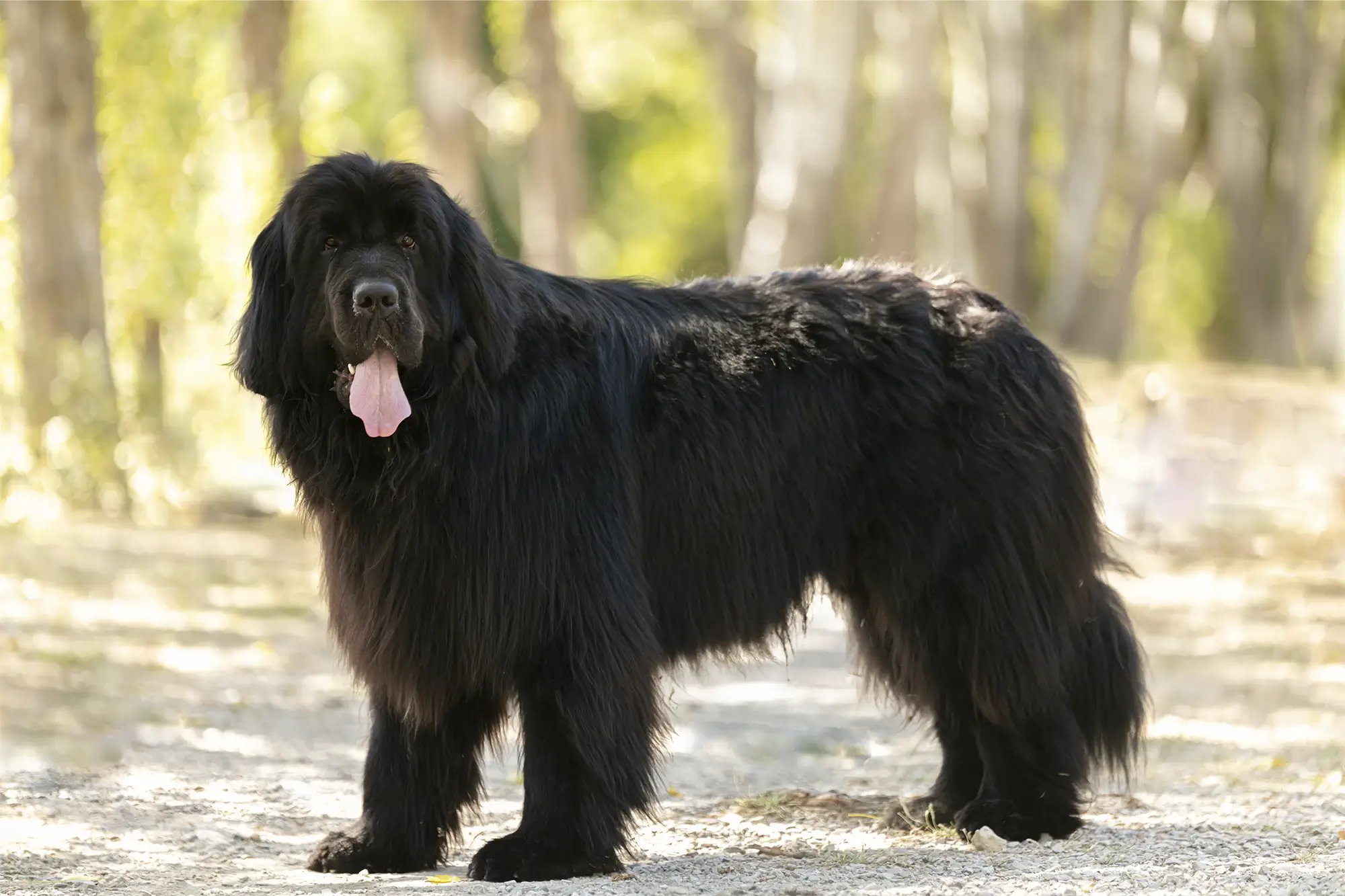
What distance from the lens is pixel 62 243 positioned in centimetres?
1438

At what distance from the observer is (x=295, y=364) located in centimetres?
520

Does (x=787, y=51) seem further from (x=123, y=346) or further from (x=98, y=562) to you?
(x=98, y=562)

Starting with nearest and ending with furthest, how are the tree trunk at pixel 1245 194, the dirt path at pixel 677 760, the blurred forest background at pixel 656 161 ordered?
the dirt path at pixel 677 760, the blurred forest background at pixel 656 161, the tree trunk at pixel 1245 194

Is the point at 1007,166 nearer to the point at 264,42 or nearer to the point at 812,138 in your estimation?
the point at 812,138

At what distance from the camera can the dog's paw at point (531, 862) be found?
203 inches

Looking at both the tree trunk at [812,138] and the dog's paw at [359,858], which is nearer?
the dog's paw at [359,858]

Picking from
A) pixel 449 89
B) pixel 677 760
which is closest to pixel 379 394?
pixel 677 760

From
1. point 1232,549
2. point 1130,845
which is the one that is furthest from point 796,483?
point 1232,549

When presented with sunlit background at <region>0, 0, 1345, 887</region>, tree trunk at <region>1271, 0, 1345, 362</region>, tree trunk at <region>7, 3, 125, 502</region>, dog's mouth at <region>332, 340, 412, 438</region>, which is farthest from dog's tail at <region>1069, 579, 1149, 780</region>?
tree trunk at <region>1271, 0, 1345, 362</region>

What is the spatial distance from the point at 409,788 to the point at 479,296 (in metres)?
1.55

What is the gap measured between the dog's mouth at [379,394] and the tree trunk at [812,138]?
48.9 feet

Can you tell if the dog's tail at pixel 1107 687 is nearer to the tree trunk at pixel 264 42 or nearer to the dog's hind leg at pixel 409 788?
the dog's hind leg at pixel 409 788

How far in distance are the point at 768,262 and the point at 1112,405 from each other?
4.17 metres

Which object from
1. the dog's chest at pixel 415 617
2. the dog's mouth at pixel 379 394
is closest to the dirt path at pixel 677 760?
the dog's chest at pixel 415 617
